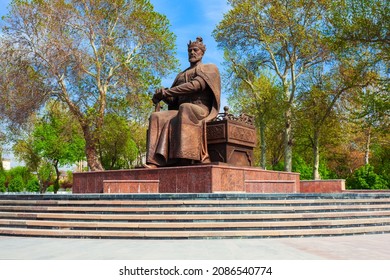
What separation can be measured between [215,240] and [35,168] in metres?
34.0

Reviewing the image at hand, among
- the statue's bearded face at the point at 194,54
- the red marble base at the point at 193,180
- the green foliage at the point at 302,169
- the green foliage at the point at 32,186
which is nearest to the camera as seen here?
the red marble base at the point at 193,180

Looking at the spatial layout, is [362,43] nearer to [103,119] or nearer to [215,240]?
[103,119]

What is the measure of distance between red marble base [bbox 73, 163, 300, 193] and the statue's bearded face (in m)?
3.43

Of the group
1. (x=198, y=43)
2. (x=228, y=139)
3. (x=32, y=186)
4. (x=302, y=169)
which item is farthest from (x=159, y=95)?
(x=32, y=186)

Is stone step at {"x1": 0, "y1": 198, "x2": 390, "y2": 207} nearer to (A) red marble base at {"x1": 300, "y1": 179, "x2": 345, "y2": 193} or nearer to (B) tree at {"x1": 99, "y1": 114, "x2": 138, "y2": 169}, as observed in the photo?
(A) red marble base at {"x1": 300, "y1": 179, "x2": 345, "y2": 193}

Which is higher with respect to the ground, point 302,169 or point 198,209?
point 302,169

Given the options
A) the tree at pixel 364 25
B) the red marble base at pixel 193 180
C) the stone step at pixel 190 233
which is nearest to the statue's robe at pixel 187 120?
the red marble base at pixel 193 180

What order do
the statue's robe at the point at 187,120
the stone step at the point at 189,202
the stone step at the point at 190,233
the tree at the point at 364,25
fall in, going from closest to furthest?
the stone step at the point at 190,233, the stone step at the point at 189,202, the statue's robe at the point at 187,120, the tree at the point at 364,25

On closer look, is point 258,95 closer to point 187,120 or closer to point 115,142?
point 115,142

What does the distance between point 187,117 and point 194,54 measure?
226 centimetres

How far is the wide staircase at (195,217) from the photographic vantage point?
7.66 metres

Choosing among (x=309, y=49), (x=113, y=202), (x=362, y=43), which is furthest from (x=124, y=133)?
(x=113, y=202)

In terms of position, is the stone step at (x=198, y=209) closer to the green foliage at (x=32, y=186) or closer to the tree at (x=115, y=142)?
the tree at (x=115, y=142)

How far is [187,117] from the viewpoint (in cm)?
1091
